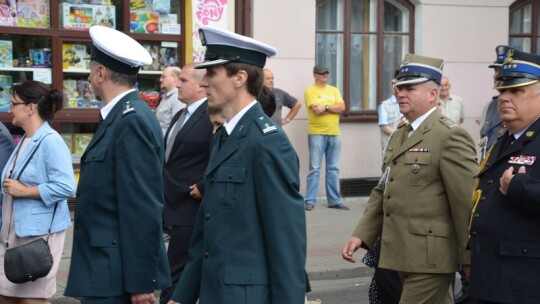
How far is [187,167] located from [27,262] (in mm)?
1268

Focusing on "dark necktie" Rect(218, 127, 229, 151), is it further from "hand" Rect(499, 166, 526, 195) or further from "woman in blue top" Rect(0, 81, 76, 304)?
"woman in blue top" Rect(0, 81, 76, 304)

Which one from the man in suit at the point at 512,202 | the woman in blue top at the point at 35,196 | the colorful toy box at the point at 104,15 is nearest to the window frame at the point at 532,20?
the colorful toy box at the point at 104,15

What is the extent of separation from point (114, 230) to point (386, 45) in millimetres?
11243

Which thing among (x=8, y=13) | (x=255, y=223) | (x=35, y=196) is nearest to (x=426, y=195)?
(x=255, y=223)

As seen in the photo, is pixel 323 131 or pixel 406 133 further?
pixel 323 131

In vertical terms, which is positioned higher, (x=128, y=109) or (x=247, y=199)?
(x=128, y=109)

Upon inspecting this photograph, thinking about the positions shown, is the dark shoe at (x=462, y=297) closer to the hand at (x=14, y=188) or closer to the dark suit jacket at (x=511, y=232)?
the dark suit jacket at (x=511, y=232)

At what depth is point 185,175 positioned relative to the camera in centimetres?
667

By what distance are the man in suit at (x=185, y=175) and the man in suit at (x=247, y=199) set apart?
2.15 m

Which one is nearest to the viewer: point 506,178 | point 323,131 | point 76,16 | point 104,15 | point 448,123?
point 506,178

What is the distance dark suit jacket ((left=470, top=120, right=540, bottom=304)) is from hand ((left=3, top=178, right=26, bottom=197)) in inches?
119

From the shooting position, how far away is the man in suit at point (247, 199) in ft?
13.3

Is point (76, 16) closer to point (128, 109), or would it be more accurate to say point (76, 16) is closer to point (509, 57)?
point (128, 109)

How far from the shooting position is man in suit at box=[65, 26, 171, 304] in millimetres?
4742
